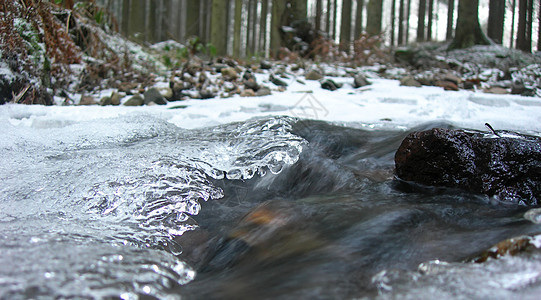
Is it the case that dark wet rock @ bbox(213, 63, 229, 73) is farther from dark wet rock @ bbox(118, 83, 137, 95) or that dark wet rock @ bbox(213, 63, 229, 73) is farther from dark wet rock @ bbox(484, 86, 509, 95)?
dark wet rock @ bbox(484, 86, 509, 95)

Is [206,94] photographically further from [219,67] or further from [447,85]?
[447,85]

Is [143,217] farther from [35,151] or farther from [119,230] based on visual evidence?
[35,151]

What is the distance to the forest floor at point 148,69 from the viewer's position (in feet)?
11.5

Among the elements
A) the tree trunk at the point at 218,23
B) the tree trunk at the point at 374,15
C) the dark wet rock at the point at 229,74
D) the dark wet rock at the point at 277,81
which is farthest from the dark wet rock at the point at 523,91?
the tree trunk at the point at 218,23

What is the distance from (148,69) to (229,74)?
50.0 inches

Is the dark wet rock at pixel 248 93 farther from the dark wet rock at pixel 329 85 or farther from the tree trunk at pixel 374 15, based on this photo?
the tree trunk at pixel 374 15

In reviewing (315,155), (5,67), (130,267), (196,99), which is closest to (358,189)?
(315,155)

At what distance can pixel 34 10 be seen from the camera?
3.57 meters

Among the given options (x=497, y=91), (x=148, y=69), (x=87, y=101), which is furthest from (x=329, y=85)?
(x=148, y=69)

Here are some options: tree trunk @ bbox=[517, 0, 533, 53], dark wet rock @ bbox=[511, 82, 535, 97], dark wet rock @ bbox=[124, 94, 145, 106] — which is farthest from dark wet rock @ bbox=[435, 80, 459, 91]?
tree trunk @ bbox=[517, 0, 533, 53]

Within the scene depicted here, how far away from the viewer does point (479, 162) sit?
5.66 feet

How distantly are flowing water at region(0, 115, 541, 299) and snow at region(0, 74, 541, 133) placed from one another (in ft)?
1.48

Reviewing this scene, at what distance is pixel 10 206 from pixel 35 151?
27.7 inches

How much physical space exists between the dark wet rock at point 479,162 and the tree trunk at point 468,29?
639cm
